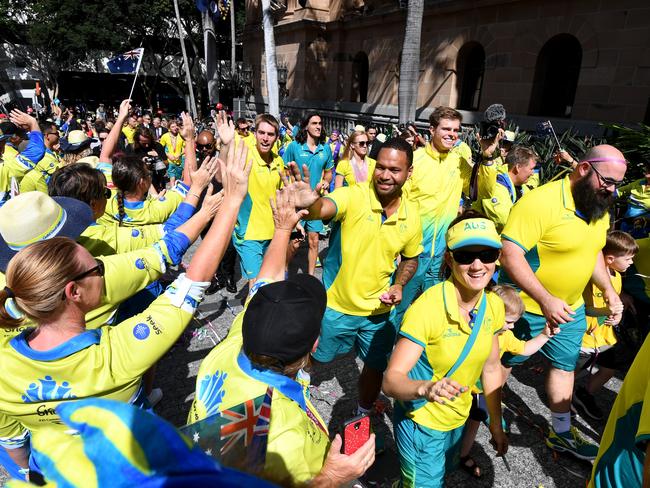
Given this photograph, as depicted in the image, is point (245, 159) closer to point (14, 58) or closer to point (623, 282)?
point (623, 282)

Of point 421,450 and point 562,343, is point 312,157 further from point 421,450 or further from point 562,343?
point 421,450

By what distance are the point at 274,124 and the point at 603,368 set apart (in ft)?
14.4

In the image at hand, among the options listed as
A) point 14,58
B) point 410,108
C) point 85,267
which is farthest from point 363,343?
point 14,58

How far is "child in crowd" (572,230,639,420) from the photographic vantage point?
359cm

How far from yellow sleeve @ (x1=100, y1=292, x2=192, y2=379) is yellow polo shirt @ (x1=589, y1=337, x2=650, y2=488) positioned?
1719mm

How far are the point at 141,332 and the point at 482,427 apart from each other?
117 inches

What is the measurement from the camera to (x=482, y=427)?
3.50 m

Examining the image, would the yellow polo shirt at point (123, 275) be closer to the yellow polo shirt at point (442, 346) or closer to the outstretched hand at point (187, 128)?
the yellow polo shirt at point (442, 346)

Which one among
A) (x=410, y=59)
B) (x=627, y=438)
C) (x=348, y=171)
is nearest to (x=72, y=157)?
(x=348, y=171)

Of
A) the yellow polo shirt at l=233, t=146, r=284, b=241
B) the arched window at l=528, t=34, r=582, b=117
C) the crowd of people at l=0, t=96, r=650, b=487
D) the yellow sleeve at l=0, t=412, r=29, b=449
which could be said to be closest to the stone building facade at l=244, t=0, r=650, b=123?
the arched window at l=528, t=34, r=582, b=117

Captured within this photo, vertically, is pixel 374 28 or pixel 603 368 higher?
pixel 374 28

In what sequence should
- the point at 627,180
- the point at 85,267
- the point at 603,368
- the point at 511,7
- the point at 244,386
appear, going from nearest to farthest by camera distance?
the point at 244,386
the point at 85,267
the point at 603,368
the point at 627,180
the point at 511,7

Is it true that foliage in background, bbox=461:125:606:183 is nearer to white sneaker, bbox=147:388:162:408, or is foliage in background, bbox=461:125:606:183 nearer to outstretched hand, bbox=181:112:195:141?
outstretched hand, bbox=181:112:195:141

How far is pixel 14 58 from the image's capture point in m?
38.6
